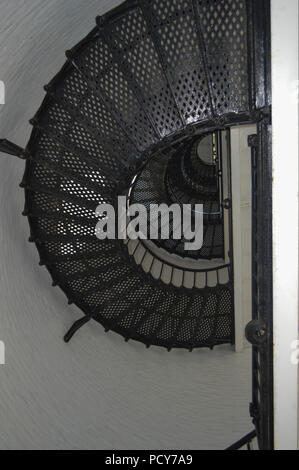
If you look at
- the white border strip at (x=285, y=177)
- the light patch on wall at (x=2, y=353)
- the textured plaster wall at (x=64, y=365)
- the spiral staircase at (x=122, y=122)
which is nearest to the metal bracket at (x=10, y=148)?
the spiral staircase at (x=122, y=122)

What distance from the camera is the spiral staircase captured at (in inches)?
104

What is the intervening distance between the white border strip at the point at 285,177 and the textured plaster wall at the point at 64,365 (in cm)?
206

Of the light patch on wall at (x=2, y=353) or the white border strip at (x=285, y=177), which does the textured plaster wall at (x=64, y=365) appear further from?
the white border strip at (x=285, y=177)

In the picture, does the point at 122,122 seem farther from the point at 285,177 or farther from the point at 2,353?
the point at 2,353

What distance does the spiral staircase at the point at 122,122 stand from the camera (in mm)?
2646

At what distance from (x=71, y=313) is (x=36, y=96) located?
205cm

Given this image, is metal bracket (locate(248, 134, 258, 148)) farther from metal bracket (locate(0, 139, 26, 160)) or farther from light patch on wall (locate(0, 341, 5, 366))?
light patch on wall (locate(0, 341, 5, 366))

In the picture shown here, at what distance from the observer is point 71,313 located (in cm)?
387

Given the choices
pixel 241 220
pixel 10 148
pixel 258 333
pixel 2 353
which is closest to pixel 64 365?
pixel 2 353

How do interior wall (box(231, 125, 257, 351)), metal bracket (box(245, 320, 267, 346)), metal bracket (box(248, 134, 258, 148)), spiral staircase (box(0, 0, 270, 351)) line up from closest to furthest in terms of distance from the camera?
metal bracket (box(245, 320, 267, 346)), metal bracket (box(248, 134, 258, 148)), spiral staircase (box(0, 0, 270, 351)), interior wall (box(231, 125, 257, 351))

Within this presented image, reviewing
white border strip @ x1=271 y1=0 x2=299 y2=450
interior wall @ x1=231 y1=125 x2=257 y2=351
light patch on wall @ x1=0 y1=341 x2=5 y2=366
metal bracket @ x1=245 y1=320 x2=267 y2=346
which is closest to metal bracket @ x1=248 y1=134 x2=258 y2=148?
white border strip @ x1=271 y1=0 x2=299 y2=450

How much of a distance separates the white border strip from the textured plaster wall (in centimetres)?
206
